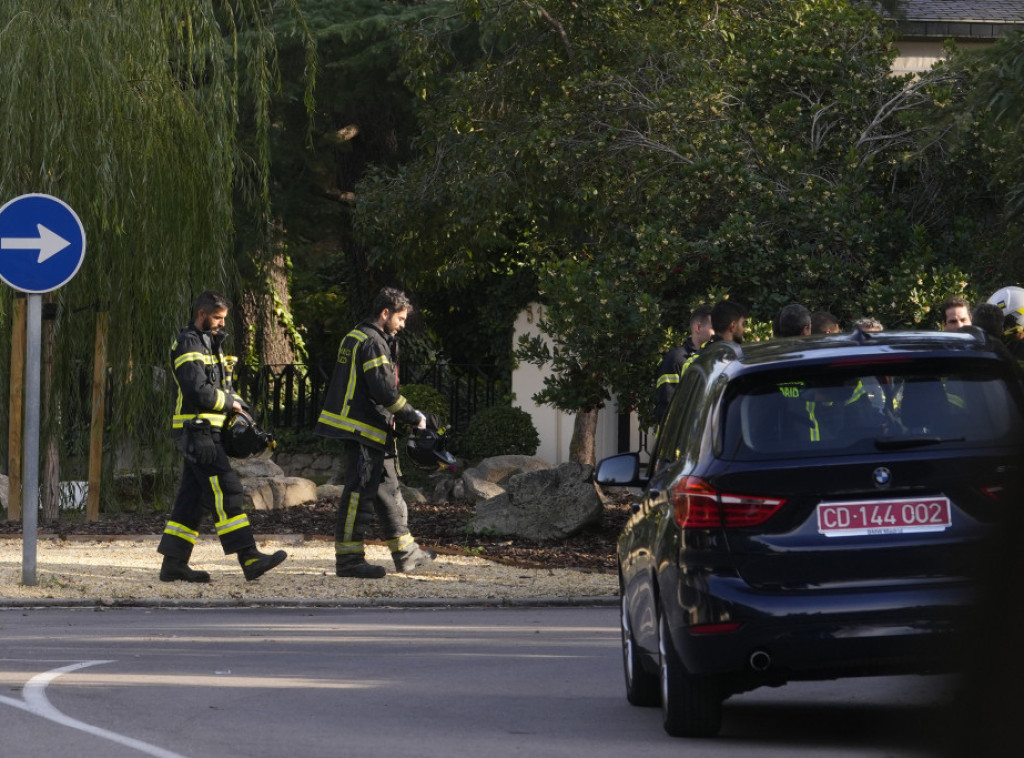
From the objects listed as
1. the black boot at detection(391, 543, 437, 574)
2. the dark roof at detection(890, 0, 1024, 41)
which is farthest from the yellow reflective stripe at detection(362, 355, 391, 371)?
the dark roof at detection(890, 0, 1024, 41)

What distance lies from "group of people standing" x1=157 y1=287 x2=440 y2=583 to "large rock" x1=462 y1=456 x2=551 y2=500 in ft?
25.6

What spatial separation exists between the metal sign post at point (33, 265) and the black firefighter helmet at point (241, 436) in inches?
50.6

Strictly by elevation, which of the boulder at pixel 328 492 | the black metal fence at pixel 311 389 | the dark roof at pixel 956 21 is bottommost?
the boulder at pixel 328 492

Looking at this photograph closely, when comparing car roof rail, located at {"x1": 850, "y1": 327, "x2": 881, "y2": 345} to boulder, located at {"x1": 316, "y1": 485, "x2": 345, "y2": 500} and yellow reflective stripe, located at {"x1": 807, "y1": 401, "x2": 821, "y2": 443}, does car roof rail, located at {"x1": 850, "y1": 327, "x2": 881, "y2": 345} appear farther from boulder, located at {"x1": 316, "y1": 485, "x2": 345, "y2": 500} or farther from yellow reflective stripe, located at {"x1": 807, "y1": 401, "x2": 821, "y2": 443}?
boulder, located at {"x1": 316, "y1": 485, "x2": 345, "y2": 500}

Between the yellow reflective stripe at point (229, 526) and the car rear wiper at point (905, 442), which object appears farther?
the yellow reflective stripe at point (229, 526)

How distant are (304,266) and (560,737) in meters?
24.9

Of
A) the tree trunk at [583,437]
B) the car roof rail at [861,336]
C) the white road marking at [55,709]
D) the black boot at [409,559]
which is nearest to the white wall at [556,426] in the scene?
the tree trunk at [583,437]

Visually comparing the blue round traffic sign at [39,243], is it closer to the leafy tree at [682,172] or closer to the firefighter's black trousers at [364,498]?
the firefighter's black trousers at [364,498]

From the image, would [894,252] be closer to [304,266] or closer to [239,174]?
[239,174]

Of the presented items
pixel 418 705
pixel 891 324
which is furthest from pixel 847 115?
pixel 418 705

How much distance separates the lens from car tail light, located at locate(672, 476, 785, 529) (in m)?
5.95

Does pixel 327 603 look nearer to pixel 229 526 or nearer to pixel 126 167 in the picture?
pixel 229 526

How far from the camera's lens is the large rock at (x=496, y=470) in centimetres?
2072

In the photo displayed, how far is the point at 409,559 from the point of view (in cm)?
1320
